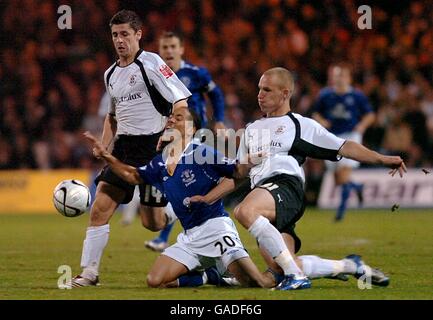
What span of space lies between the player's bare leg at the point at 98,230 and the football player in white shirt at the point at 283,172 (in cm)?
103

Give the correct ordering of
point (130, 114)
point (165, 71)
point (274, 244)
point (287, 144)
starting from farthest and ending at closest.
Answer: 1. point (130, 114)
2. point (165, 71)
3. point (287, 144)
4. point (274, 244)

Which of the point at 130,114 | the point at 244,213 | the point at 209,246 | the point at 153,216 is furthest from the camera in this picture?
the point at 153,216

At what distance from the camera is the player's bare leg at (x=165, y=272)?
24.4 feet

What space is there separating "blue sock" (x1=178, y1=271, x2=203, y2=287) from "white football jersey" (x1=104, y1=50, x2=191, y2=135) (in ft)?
4.36

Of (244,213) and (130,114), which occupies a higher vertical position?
(130,114)

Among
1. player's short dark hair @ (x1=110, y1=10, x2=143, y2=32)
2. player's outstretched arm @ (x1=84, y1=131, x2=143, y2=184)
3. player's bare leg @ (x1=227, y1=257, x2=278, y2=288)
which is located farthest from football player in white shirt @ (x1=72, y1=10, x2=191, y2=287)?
player's bare leg @ (x1=227, y1=257, x2=278, y2=288)

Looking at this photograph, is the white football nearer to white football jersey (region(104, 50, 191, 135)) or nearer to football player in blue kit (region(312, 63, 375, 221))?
white football jersey (region(104, 50, 191, 135))

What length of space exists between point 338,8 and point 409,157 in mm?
4035

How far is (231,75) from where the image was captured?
1997 cm

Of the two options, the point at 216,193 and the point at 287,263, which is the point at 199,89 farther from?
the point at 287,263

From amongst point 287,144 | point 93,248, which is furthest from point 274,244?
point 93,248

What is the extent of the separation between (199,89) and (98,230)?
349cm

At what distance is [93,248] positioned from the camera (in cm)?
782
